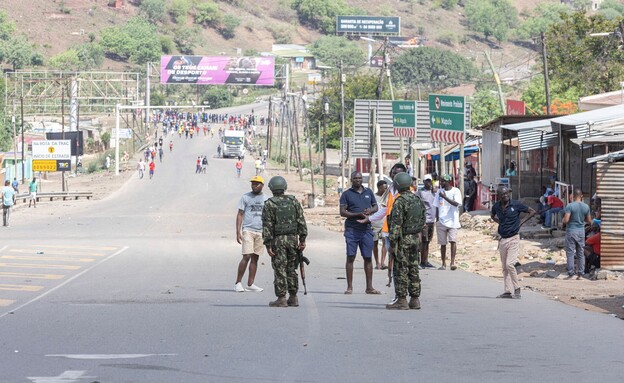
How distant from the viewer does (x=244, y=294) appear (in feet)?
57.5

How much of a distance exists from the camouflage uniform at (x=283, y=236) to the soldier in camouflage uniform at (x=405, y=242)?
1.23 m

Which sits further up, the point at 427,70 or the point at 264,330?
the point at 427,70

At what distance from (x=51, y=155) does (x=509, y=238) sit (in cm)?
5926

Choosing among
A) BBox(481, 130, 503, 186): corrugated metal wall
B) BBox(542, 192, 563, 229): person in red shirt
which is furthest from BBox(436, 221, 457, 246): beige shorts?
BBox(481, 130, 503, 186): corrugated metal wall

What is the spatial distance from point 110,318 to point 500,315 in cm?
464

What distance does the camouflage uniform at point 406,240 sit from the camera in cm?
1501

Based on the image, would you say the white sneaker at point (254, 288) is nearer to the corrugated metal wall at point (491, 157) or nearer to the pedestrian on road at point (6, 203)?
the corrugated metal wall at point (491, 157)

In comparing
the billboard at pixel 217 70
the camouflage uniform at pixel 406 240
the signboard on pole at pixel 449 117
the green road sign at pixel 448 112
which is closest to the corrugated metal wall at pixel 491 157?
the signboard on pole at pixel 449 117

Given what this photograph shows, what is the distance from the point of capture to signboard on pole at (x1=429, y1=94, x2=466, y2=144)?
3108 centimetres

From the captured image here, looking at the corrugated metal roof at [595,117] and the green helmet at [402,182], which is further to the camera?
the corrugated metal roof at [595,117]

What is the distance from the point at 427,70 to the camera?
18838cm

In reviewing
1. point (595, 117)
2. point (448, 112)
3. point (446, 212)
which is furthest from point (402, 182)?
point (448, 112)

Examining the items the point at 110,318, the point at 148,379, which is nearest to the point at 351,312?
the point at 110,318

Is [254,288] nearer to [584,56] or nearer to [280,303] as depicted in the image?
[280,303]
